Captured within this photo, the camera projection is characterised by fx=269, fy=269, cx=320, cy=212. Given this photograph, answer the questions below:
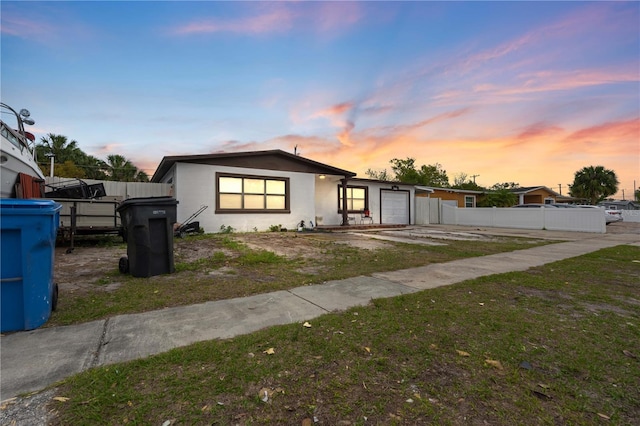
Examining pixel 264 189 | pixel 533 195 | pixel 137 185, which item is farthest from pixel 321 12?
pixel 533 195


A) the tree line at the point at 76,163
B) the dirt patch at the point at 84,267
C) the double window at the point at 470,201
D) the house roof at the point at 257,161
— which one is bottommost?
the dirt patch at the point at 84,267

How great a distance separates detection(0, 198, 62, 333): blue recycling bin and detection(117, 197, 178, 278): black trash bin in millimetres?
1863

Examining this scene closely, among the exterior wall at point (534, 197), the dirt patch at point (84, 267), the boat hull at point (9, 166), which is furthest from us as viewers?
the exterior wall at point (534, 197)

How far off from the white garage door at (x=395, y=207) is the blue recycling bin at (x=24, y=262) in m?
18.0

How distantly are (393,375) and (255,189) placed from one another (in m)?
12.0

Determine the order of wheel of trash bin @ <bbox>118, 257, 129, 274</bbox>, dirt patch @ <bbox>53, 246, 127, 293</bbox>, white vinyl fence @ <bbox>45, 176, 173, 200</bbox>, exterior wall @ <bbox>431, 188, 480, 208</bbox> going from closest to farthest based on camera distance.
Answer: dirt patch @ <bbox>53, 246, 127, 293</bbox>, wheel of trash bin @ <bbox>118, 257, 129, 274</bbox>, white vinyl fence @ <bbox>45, 176, 173, 200</bbox>, exterior wall @ <bbox>431, 188, 480, 208</bbox>

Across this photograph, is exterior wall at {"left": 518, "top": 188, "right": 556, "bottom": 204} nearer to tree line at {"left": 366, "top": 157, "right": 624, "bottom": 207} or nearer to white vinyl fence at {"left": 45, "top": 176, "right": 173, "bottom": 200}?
tree line at {"left": 366, "top": 157, "right": 624, "bottom": 207}

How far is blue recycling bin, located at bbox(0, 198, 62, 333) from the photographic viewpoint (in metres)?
2.52

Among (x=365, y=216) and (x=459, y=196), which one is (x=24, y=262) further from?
(x=459, y=196)

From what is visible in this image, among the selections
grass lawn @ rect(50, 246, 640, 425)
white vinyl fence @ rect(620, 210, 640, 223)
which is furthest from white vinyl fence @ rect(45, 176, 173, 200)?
white vinyl fence @ rect(620, 210, 640, 223)

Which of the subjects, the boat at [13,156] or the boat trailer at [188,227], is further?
the boat trailer at [188,227]

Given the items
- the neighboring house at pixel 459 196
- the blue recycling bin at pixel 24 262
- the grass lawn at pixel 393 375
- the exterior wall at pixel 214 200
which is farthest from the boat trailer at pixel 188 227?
the neighboring house at pixel 459 196

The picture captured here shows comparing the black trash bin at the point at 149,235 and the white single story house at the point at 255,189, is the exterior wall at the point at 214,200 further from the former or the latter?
the black trash bin at the point at 149,235

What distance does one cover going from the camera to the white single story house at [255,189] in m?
11.6
